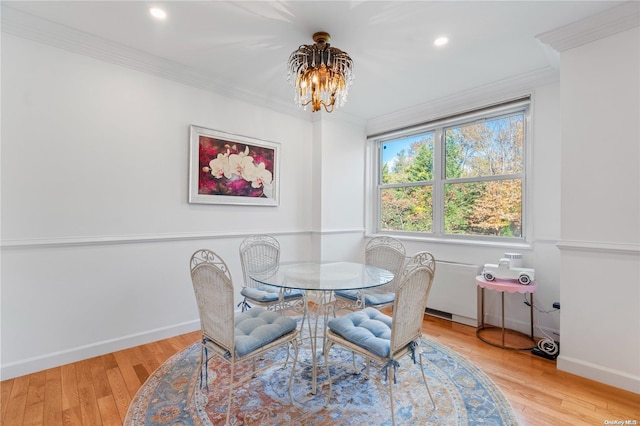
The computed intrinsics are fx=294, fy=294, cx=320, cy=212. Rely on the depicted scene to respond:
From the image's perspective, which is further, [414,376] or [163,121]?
[163,121]

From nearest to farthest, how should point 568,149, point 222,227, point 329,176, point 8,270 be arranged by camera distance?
point 8,270 → point 568,149 → point 222,227 → point 329,176

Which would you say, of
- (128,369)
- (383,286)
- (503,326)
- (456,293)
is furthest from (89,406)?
(456,293)

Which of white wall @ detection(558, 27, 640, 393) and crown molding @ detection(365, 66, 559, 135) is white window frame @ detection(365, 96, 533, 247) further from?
white wall @ detection(558, 27, 640, 393)

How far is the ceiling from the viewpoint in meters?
2.07

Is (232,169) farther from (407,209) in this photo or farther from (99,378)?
(407,209)

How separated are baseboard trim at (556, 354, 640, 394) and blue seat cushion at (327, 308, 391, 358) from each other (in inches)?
60.6

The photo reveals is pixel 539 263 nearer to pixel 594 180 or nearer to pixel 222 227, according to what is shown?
pixel 594 180

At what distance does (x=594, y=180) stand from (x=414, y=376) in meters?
2.02

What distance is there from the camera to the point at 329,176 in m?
4.12

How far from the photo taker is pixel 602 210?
86.0 inches

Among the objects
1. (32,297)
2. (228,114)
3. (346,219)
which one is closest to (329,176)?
(346,219)

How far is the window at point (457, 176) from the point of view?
328 cm

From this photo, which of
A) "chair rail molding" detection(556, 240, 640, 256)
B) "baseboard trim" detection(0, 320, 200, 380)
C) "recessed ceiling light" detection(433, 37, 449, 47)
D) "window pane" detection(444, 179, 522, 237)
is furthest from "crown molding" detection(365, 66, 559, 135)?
"baseboard trim" detection(0, 320, 200, 380)

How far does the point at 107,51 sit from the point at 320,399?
326cm
